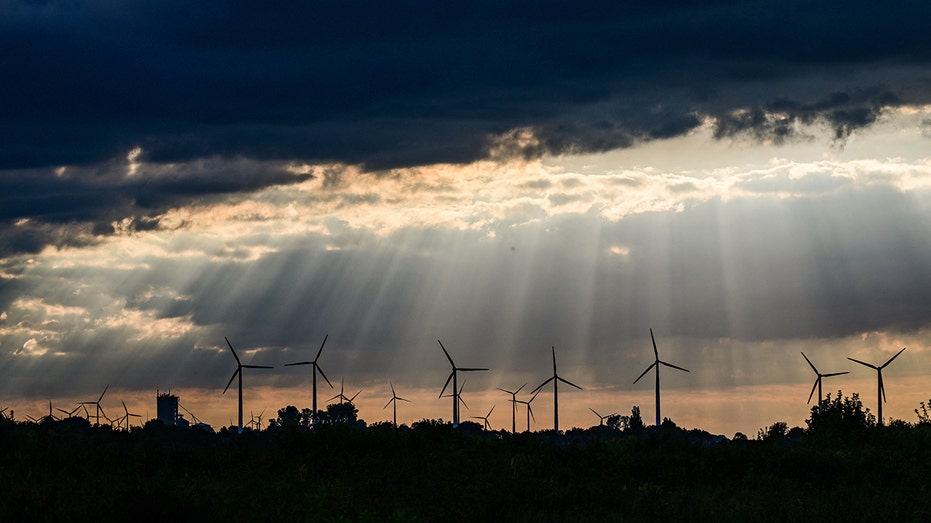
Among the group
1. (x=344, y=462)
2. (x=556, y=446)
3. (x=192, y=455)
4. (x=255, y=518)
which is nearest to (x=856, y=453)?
(x=556, y=446)

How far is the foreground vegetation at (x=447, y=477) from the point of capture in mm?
41188

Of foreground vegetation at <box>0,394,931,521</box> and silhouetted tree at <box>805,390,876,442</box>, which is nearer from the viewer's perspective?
foreground vegetation at <box>0,394,931,521</box>

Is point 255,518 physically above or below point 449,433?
below

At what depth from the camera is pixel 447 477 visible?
53188 millimetres

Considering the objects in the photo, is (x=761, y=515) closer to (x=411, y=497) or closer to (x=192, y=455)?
(x=411, y=497)

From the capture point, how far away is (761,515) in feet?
148

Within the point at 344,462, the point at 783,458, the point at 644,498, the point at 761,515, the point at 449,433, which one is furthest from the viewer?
the point at 449,433

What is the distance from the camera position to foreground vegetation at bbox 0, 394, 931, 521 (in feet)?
135

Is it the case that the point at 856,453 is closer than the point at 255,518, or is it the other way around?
the point at 255,518

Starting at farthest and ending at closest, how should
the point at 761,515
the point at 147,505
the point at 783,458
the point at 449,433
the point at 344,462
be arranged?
the point at 449,433 < the point at 783,458 < the point at 344,462 < the point at 761,515 < the point at 147,505

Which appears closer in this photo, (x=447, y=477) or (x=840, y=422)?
(x=447, y=477)

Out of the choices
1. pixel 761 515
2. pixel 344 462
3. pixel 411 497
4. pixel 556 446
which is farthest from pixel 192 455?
pixel 761 515

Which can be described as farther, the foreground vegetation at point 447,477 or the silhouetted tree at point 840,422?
the silhouetted tree at point 840,422

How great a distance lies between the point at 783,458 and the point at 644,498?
19.0 m
